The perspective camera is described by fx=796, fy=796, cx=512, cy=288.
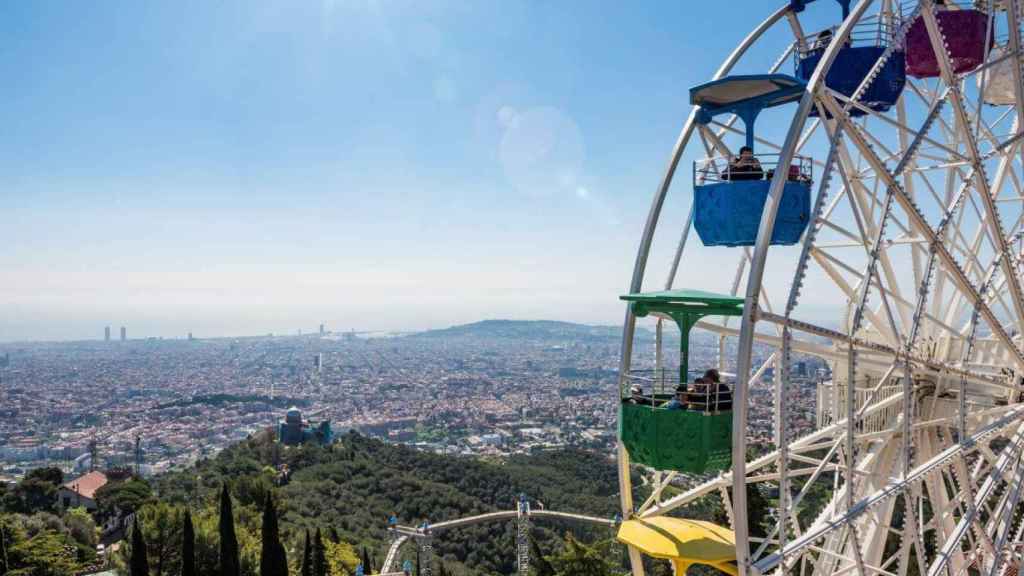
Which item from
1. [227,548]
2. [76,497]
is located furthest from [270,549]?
[76,497]

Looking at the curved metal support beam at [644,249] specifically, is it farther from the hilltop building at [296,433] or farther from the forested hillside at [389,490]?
the hilltop building at [296,433]

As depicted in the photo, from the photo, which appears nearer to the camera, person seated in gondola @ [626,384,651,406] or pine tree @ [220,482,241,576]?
person seated in gondola @ [626,384,651,406]

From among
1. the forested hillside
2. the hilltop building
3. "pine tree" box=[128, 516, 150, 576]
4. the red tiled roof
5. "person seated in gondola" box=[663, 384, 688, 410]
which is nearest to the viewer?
"person seated in gondola" box=[663, 384, 688, 410]

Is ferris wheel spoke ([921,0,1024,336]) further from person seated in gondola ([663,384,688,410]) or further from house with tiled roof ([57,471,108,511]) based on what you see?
house with tiled roof ([57,471,108,511])

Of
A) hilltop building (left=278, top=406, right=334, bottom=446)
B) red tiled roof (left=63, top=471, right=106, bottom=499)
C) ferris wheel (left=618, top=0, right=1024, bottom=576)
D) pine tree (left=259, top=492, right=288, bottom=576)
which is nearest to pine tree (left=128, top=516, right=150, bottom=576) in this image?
pine tree (left=259, top=492, right=288, bottom=576)

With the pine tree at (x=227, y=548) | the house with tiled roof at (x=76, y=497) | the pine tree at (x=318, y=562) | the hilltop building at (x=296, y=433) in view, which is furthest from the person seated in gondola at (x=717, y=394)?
the hilltop building at (x=296, y=433)

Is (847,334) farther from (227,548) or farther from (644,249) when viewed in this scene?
(227,548)

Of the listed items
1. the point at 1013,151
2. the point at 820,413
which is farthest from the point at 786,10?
the point at 820,413
